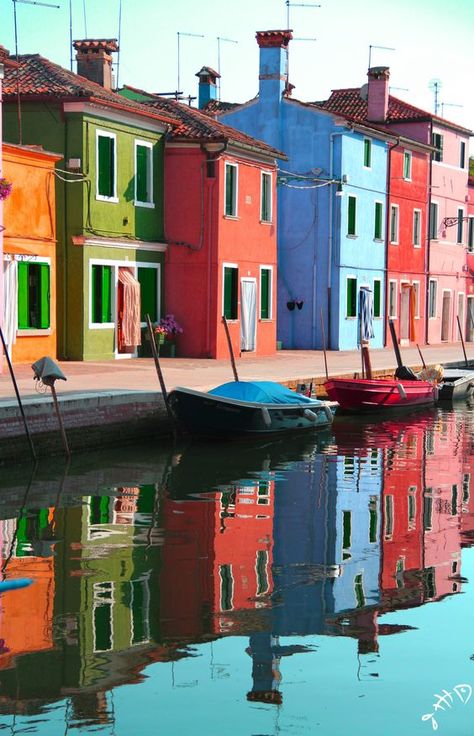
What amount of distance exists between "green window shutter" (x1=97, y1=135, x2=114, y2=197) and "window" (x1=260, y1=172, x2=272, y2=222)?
280 inches

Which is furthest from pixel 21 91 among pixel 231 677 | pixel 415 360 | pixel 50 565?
pixel 231 677

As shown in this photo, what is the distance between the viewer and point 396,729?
8.09 m

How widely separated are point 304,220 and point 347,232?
64.7 inches

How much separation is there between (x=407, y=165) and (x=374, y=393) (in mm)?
22822

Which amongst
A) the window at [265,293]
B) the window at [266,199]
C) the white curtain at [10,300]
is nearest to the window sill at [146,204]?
the window at [266,199]

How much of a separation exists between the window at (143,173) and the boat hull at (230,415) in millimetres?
11293

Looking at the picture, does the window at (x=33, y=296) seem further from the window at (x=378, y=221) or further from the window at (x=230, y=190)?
the window at (x=378, y=221)

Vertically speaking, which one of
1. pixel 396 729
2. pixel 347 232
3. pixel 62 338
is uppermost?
pixel 347 232

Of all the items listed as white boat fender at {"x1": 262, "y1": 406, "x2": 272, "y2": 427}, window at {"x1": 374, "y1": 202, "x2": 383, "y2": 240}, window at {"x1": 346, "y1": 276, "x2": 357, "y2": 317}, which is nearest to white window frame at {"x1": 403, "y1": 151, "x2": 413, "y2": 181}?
window at {"x1": 374, "y1": 202, "x2": 383, "y2": 240}

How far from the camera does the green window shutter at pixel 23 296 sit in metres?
28.7

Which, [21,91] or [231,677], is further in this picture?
[21,91]

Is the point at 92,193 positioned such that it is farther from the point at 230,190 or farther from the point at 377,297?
the point at 377,297

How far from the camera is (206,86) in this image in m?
48.1

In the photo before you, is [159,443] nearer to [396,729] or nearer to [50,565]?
[50,565]
